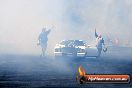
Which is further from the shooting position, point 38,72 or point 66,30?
point 66,30

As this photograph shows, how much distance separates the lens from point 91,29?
245 ft

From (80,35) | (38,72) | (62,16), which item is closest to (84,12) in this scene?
(62,16)

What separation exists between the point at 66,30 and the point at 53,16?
2.97 m

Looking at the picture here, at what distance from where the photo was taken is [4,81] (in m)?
15.8

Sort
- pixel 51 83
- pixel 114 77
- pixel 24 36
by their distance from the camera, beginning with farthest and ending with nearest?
pixel 24 36, pixel 51 83, pixel 114 77

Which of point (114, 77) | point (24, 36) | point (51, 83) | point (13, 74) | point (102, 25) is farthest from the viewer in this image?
point (102, 25)

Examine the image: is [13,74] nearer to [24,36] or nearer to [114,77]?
[114,77]

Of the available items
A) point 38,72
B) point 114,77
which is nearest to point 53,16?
point 38,72

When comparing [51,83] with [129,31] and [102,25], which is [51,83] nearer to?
[102,25]

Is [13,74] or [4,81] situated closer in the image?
[4,81]

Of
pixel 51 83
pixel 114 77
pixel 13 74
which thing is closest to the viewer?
pixel 114 77

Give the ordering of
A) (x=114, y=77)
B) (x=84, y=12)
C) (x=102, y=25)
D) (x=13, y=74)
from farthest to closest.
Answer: (x=84, y=12) → (x=102, y=25) → (x=13, y=74) → (x=114, y=77)

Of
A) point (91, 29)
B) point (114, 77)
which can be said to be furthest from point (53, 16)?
point (114, 77)

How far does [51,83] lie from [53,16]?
2077 inches
